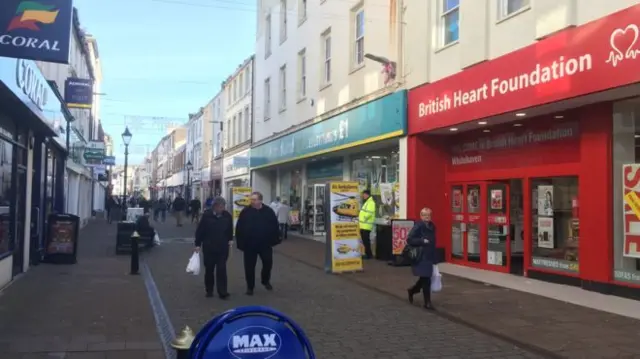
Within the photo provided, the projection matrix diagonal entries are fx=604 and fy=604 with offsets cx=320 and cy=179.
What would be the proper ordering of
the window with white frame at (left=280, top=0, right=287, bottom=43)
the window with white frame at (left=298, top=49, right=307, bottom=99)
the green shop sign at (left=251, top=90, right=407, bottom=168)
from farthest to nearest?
1. the window with white frame at (left=280, top=0, right=287, bottom=43)
2. the window with white frame at (left=298, top=49, right=307, bottom=99)
3. the green shop sign at (left=251, top=90, right=407, bottom=168)

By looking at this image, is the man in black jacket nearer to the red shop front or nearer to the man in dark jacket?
the man in dark jacket

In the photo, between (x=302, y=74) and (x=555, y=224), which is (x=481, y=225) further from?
(x=302, y=74)

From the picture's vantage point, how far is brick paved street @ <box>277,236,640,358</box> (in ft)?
21.5

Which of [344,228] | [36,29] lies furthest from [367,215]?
[36,29]

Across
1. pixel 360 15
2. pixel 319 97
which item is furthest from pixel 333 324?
pixel 319 97

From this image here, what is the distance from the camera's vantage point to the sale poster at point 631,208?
9.38 metres

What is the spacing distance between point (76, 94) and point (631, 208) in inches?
695

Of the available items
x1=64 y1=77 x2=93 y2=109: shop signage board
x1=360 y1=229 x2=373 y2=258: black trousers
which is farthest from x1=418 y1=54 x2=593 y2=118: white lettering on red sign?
x1=64 y1=77 x2=93 y2=109: shop signage board

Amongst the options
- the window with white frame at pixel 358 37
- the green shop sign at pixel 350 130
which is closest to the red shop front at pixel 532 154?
the green shop sign at pixel 350 130

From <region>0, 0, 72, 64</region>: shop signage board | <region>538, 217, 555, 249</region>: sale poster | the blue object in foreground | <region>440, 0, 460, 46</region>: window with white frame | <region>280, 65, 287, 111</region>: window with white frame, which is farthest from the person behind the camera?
<region>280, 65, 287, 111</region>: window with white frame

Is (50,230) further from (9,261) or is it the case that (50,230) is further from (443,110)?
(443,110)

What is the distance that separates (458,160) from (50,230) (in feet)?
31.3

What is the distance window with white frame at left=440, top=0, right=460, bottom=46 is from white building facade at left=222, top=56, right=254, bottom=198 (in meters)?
19.9

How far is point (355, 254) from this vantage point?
42.5ft
